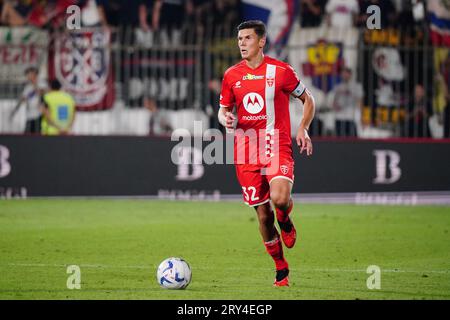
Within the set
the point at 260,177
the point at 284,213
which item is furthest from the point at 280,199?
the point at 260,177

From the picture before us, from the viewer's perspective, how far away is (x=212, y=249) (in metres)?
13.7

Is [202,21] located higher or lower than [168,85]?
higher

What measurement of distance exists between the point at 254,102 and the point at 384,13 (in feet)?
38.8

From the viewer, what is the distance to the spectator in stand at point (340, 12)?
22.3m

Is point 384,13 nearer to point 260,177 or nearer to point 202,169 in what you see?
point 202,169

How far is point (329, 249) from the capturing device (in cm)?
1377

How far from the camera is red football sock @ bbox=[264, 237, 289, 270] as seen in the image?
10305 mm

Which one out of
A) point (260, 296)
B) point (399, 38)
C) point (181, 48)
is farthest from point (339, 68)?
point (260, 296)

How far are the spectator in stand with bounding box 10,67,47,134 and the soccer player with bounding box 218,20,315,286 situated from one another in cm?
1036

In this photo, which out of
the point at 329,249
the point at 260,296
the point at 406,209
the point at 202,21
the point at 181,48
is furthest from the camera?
the point at 202,21

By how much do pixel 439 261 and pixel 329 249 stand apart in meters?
1.72

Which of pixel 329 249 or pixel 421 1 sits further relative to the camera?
pixel 421 1
